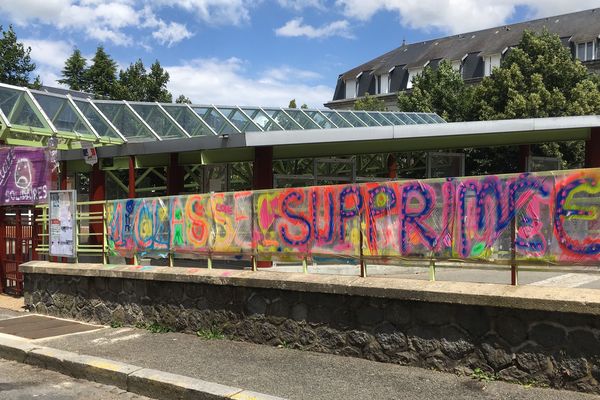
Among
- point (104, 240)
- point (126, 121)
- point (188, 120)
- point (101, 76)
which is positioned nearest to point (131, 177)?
point (126, 121)

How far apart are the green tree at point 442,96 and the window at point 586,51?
64.0 feet

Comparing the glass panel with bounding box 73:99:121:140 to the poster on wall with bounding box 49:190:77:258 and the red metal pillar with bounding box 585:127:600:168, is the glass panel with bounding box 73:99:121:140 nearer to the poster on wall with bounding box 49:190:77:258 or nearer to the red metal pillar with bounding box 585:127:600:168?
the poster on wall with bounding box 49:190:77:258

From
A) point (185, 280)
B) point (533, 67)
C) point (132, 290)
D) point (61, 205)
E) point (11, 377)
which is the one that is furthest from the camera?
point (533, 67)

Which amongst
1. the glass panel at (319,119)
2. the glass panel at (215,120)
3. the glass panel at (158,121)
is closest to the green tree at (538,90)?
the glass panel at (319,119)

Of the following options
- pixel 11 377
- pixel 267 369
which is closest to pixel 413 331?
pixel 267 369

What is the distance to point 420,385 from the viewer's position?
4.96 m

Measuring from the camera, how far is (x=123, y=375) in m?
5.68

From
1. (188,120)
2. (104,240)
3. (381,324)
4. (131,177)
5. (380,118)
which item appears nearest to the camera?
(381,324)

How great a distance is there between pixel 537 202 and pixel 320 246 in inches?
99.5

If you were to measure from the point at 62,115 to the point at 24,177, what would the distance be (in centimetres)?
368

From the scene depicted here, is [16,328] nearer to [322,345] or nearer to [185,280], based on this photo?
[185,280]

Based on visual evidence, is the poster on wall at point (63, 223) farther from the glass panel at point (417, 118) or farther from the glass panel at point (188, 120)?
the glass panel at point (417, 118)

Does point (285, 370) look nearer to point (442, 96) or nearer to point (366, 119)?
point (366, 119)

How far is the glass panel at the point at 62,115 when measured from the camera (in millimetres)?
13859
